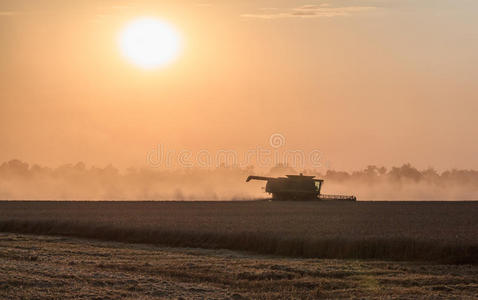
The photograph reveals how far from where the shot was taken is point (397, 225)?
49.6 metres

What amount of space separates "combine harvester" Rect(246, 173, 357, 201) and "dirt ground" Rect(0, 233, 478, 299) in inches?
2606

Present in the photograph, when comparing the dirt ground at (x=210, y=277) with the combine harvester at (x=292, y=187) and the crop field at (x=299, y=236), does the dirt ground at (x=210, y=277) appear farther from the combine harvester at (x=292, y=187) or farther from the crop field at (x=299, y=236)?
the combine harvester at (x=292, y=187)

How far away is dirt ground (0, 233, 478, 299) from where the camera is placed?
23.9 meters

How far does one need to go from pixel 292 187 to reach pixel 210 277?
246 feet

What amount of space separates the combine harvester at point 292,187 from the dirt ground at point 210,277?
66.2 metres

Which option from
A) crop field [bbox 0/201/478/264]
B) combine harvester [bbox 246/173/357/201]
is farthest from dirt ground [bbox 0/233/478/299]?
combine harvester [bbox 246/173/357/201]

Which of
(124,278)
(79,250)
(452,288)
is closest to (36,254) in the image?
(79,250)

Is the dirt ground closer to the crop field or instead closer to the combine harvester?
the crop field

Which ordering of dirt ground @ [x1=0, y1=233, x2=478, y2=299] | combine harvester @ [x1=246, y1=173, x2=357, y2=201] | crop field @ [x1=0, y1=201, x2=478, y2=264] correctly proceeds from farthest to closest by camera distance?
Answer: combine harvester @ [x1=246, y1=173, x2=357, y2=201]
crop field @ [x1=0, y1=201, x2=478, y2=264]
dirt ground @ [x1=0, y1=233, x2=478, y2=299]

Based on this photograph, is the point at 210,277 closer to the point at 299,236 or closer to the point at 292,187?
the point at 299,236

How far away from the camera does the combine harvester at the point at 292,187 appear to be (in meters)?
103

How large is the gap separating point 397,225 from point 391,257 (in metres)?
14.2

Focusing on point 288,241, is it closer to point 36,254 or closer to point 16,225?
point 36,254

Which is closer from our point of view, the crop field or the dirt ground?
the dirt ground
